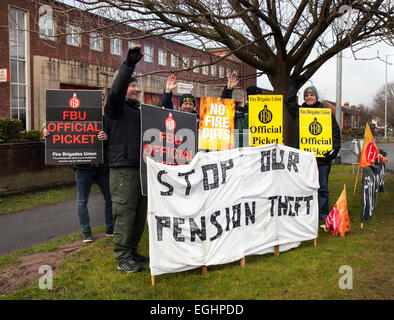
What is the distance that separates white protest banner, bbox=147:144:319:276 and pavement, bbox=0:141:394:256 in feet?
8.95

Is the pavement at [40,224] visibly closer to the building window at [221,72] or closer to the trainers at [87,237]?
the trainers at [87,237]

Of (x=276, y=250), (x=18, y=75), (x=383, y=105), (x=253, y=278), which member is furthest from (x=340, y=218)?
(x=383, y=105)

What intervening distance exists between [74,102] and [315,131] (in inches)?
152

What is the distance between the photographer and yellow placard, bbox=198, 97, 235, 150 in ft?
19.1

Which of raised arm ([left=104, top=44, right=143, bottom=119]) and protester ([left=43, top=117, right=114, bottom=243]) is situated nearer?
raised arm ([left=104, top=44, right=143, bottom=119])

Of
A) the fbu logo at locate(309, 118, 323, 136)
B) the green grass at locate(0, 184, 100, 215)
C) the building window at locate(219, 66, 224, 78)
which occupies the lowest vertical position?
the green grass at locate(0, 184, 100, 215)

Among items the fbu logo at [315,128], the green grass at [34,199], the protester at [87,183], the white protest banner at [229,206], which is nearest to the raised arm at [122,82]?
the white protest banner at [229,206]

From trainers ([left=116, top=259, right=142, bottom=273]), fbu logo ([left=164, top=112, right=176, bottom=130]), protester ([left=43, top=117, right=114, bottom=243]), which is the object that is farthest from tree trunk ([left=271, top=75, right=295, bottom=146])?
trainers ([left=116, top=259, right=142, bottom=273])

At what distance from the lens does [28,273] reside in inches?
168

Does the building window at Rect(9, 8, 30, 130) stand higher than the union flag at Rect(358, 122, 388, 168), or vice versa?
the building window at Rect(9, 8, 30, 130)

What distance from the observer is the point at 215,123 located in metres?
5.92

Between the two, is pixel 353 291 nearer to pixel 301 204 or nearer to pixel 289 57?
pixel 301 204

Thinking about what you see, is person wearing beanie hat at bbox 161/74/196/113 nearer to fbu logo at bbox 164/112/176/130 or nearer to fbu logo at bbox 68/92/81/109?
fbu logo at bbox 164/112/176/130
